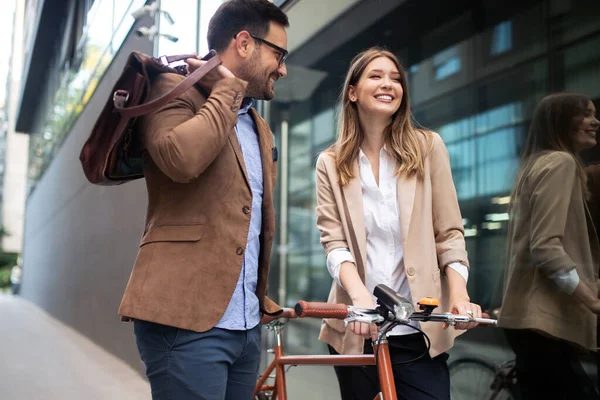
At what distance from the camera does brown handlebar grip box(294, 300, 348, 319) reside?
1.83 metres

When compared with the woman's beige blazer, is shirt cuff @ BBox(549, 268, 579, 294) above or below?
below

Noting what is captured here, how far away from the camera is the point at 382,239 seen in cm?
241

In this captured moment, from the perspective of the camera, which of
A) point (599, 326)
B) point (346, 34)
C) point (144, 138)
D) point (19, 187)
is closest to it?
point (144, 138)

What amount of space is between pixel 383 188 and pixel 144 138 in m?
0.99

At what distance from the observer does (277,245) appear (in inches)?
210

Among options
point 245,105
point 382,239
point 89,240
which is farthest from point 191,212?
point 89,240

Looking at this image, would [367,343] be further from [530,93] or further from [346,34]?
[346,34]

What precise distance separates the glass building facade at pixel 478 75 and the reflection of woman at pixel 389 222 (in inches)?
39.4

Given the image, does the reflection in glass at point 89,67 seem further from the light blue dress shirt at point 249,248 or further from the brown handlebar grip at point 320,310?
the brown handlebar grip at point 320,310

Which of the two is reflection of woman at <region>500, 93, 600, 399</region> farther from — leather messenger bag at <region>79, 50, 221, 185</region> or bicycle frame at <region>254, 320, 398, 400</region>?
leather messenger bag at <region>79, 50, 221, 185</region>

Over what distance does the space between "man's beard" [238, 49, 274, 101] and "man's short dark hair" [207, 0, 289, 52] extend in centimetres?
9

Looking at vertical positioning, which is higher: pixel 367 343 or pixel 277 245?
pixel 277 245

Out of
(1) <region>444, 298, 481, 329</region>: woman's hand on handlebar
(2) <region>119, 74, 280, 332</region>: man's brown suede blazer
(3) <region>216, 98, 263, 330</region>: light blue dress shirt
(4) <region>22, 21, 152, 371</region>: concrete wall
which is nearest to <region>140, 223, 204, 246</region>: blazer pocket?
(2) <region>119, 74, 280, 332</region>: man's brown suede blazer

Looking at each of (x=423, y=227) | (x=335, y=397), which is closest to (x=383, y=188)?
(x=423, y=227)
